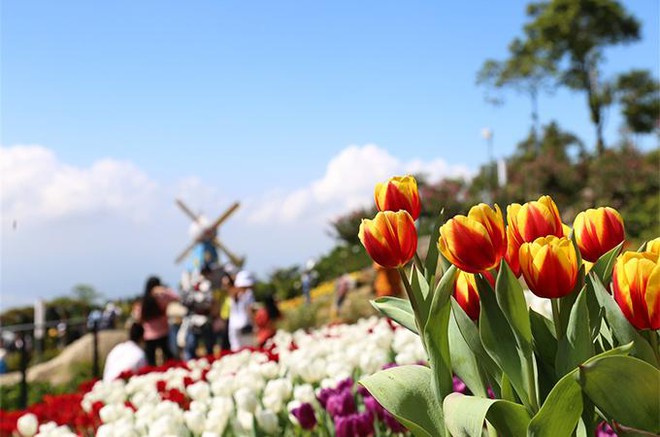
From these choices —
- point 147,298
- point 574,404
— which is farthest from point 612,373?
point 147,298

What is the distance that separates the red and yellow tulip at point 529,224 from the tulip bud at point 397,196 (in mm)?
206

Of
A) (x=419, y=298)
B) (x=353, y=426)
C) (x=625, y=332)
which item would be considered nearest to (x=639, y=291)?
(x=625, y=332)

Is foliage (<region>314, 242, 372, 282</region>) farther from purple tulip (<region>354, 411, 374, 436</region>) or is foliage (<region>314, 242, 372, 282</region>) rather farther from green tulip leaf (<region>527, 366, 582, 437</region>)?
green tulip leaf (<region>527, 366, 582, 437</region>)

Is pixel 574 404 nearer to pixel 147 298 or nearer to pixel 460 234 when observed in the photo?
pixel 460 234

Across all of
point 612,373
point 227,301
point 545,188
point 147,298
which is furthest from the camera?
point 545,188

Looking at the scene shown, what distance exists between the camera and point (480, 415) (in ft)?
3.98

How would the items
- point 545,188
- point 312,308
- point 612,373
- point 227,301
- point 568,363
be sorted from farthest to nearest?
point 545,188, point 312,308, point 227,301, point 568,363, point 612,373

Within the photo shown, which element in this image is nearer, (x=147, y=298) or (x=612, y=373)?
(x=612, y=373)

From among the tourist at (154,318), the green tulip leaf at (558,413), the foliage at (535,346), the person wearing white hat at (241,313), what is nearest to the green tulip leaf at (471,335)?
the foliage at (535,346)

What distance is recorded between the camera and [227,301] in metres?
11.7

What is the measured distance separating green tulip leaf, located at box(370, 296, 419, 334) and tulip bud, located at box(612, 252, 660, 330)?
0.46 m

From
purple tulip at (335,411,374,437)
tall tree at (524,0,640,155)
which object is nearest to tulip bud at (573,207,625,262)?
purple tulip at (335,411,374,437)

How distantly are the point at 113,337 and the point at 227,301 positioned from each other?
492 centimetres

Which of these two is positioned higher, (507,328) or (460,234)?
(460,234)
